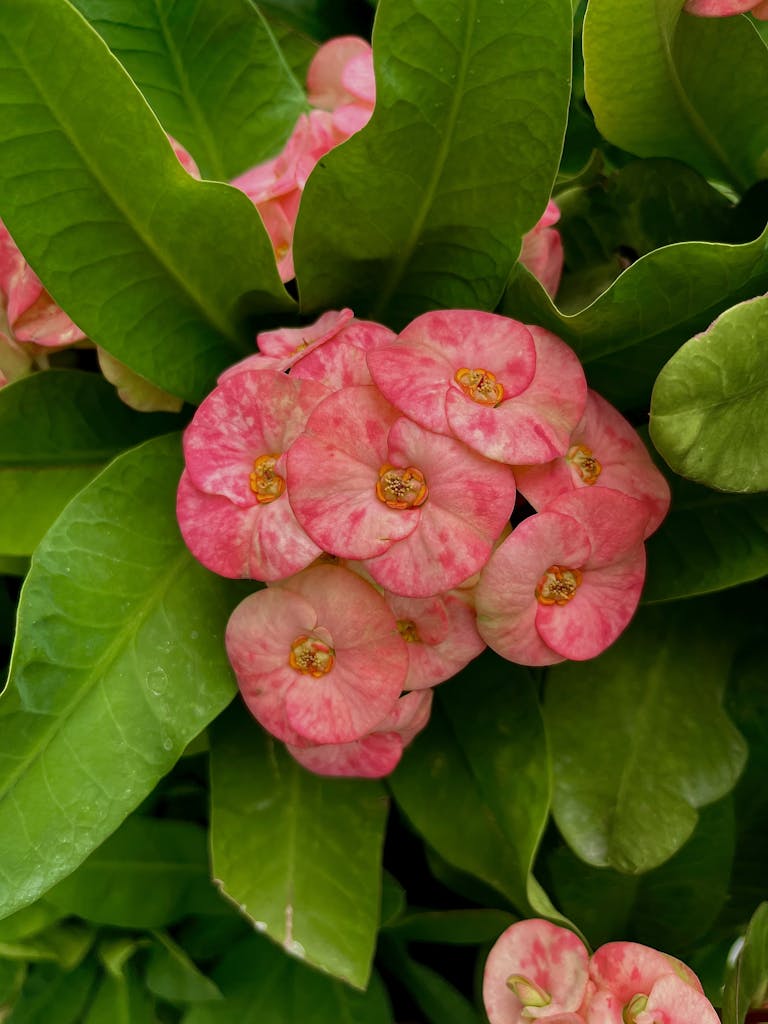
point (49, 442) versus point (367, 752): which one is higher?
point (49, 442)

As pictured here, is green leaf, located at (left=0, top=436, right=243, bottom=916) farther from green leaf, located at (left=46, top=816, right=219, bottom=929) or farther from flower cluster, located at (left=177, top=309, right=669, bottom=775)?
green leaf, located at (left=46, top=816, right=219, bottom=929)

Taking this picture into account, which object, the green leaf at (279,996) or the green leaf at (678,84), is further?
the green leaf at (279,996)

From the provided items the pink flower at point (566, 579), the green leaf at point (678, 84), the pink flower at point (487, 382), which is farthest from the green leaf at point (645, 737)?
the green leaf at point (678, 84)

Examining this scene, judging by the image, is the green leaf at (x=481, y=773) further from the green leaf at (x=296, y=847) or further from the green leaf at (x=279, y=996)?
the green leaf at (x=279, y=996)

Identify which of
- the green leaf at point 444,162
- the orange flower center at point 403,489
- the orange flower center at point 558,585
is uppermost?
the green leaf at point 444,162

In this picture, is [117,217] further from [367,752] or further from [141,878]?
[141,878]

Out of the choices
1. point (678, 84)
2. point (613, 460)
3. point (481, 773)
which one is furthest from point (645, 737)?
point (678, 84)

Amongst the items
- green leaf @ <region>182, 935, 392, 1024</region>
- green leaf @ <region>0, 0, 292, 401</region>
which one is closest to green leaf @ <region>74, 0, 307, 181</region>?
green leaf @ <region>0, 0, 292, 401</region>
